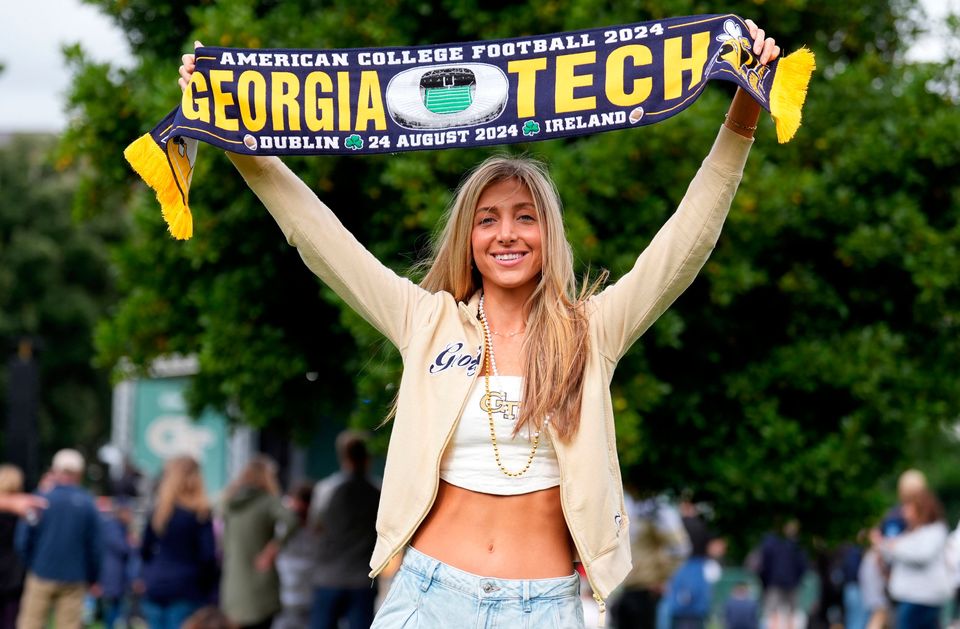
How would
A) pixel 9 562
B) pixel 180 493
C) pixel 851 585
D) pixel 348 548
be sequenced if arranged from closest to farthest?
pixel 348 548 → pixel 180 493 → pixel 9 562 → pixel 851 585

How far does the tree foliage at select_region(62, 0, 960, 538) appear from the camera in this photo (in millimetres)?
7809

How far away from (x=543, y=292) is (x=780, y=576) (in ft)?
49.8

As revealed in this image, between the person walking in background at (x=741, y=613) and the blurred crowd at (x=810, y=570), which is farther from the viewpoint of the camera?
the person walking in background at (x=741, y=613)

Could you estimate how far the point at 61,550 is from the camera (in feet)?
40.9

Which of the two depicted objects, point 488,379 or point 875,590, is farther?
point 875,590

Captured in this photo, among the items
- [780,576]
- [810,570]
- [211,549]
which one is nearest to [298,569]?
[211,549]

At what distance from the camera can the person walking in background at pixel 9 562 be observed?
1210 cm

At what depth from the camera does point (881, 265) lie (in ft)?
27.9

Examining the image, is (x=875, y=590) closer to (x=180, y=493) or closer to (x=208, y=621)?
(x=180, y=493)

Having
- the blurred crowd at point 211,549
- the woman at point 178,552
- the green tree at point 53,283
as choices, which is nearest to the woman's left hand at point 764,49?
the blurred crowd at point 211,549

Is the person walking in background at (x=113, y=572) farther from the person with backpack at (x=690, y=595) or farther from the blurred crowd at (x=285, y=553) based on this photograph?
the person with backpack at (x=690, y=595)

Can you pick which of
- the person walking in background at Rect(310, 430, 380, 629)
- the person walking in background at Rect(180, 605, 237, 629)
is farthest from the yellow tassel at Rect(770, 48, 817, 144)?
the person walking in background at Rect(310, 430, 380, 629)

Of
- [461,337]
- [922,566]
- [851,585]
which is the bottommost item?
[851,585]

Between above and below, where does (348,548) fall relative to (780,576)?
above
